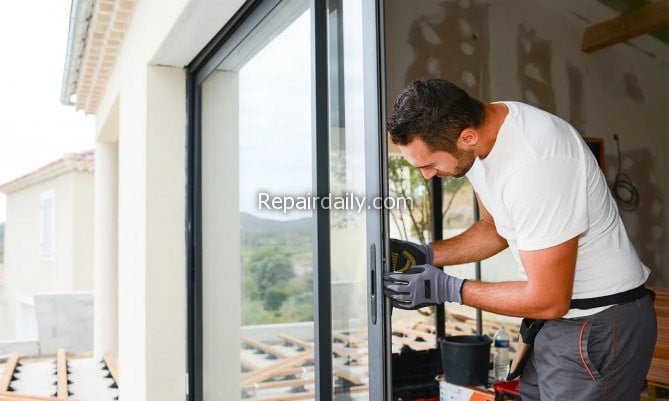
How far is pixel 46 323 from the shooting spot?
7824 mm

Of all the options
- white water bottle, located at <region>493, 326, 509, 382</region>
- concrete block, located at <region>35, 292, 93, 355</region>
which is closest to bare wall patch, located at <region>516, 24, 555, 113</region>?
white water bottle, located at <region>493, 326, 509, 382</region>

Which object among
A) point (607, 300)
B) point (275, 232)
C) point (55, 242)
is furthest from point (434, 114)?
point (55, 242)

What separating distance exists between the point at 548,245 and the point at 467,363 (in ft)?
6.42

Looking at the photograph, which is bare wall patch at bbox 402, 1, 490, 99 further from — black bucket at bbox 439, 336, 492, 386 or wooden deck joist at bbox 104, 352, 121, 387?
wooden deck joist at bbox 104, 352, 121, 387

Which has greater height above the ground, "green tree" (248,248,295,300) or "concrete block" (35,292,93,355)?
"green tree" (248,248,295,300)

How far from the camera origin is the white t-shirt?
1.41m

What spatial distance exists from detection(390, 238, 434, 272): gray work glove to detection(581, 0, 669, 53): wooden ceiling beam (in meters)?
3.40

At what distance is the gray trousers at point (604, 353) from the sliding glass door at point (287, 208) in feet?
1.87

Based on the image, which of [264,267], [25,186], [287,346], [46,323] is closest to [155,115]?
[264,267]

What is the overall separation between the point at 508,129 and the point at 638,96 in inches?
146

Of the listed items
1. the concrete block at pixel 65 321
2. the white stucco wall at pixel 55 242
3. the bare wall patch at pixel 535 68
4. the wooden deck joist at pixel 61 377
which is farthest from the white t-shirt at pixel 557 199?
the white stucco wall at pixel 55 242

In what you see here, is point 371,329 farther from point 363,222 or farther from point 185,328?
point 185,328

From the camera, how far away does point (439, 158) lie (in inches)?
63.6

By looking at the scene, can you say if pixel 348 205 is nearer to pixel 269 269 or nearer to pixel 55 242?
pixel 269 269
